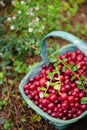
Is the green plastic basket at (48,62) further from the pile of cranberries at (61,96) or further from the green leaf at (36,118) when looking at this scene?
the green leaf at (36,118)

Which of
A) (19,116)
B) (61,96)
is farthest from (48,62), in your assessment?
(19,116)

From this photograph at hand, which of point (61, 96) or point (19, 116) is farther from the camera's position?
point (19, 116)

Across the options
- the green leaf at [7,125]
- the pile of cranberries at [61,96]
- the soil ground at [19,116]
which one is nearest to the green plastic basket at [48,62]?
the pile of cranberries at [61,96]

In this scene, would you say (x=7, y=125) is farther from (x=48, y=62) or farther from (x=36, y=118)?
(x=48, y=62)

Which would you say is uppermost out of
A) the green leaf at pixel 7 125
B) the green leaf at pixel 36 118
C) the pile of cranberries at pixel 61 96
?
the pile of cranberries at pixel 61 96

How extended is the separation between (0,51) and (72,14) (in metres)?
0.75

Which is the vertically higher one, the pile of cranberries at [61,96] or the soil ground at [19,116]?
the pile of cranberries at [61,96]

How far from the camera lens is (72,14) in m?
2.90

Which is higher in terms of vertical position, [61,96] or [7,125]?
[61,96]

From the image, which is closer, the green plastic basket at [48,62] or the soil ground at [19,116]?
the green plastic basket at [48,62]

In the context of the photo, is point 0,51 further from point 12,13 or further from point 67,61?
point 67,61

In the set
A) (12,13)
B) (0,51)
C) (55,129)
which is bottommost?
(55,129)

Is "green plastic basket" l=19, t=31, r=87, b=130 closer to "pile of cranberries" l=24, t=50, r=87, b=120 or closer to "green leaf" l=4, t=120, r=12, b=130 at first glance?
"pile of cranberries" l=24, t=50, r=87, b=120

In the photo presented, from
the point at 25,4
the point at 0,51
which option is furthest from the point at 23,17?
the point at 0,51
